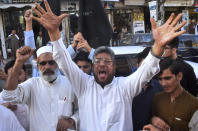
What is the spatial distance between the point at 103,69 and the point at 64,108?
60 centimetres

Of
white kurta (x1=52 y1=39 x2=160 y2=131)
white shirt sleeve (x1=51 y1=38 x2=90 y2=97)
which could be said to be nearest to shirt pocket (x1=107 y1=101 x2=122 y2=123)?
white kurta (x1=52 y1=39 x2=160 y2=131)

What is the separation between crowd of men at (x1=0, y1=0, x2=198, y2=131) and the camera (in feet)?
6.86

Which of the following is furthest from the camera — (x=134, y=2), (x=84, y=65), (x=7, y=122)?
(x=134, y=2)

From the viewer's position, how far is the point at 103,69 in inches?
88.9

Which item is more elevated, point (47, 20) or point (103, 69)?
point (47, 20)

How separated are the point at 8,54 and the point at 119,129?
15173mm

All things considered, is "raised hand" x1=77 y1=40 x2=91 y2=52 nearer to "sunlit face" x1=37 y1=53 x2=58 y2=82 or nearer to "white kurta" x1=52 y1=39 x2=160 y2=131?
"sunlit face" x1=37 y1=53 x2=58 y2=82

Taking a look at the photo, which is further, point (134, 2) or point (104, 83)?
point (134, 2)

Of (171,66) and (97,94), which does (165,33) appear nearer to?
(171,66)

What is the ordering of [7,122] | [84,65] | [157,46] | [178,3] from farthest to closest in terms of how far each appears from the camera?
[178,3], [84,65], [157,46], [7,122]

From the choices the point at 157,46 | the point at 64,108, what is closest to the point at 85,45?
the point at 64,108

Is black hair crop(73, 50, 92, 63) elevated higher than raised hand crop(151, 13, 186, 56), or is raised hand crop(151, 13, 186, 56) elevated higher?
raised hand crop(151, 13, 186, 56)

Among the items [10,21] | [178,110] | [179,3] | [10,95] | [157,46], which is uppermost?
[179,3]

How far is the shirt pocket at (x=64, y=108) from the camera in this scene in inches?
93.5
